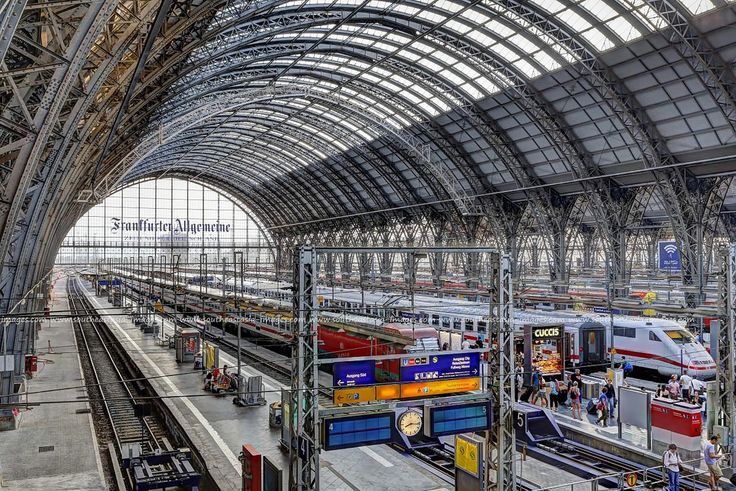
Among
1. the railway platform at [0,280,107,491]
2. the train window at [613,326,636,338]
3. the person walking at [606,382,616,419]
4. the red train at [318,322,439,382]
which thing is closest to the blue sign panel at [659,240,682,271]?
the train window at [613,326,636,338]

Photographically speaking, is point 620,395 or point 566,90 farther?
point 566,90

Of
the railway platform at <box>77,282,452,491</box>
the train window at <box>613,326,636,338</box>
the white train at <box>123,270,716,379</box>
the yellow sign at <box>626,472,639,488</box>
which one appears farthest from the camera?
the train window at <box>613,326,636,338</box>

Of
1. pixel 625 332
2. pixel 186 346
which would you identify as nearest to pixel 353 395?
pixel 625 332

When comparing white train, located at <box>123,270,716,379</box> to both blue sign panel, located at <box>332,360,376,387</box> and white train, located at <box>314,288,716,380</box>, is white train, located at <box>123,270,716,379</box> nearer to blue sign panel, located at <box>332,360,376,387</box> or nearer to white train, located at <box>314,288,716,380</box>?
white train, located at <box>314,288,716,380</box>

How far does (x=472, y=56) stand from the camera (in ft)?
128

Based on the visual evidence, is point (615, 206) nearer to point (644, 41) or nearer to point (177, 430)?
point (644, 41)

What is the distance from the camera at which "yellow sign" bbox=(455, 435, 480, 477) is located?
1466cm

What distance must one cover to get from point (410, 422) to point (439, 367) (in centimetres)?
133

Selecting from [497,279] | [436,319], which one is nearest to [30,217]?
[497,279]

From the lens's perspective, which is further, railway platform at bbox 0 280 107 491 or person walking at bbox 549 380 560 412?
person walking at bbox 549 380 560 412

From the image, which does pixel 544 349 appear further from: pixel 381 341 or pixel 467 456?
pixel 467 456

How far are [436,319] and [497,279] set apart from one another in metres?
21.3

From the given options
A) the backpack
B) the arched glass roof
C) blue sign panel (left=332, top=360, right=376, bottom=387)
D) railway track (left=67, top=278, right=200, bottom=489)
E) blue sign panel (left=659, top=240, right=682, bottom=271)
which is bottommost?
railway track (left=67, top=278, right=200, bottom=489)

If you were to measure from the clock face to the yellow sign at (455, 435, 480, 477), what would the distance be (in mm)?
1382
